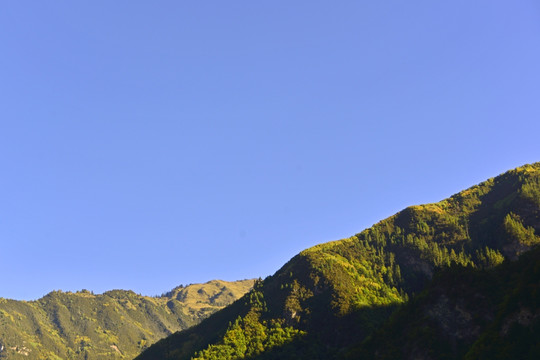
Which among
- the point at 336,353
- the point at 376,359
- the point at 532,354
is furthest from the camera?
the point at 336,353

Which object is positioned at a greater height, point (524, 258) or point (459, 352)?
point (524, 258)

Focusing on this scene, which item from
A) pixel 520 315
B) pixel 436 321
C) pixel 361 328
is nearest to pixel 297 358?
pixel 361 328

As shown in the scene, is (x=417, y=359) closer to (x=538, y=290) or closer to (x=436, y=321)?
(x=436, y=321)

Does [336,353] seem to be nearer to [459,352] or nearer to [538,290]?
[459,352]

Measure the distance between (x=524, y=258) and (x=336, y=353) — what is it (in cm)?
8407

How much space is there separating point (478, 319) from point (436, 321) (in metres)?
11.7

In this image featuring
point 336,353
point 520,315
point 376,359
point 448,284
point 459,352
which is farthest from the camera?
point 336,353

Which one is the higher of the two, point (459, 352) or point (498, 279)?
point (498, 279)

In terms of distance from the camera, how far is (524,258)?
140750 millimetres

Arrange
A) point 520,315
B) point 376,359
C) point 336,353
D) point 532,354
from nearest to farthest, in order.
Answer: point 532,354 → point 520,315 → point 376,359 → point 336,353

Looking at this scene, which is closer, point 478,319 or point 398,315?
point 478,319

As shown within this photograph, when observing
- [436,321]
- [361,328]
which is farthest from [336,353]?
[436,321]

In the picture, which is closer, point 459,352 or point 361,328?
point 459,352

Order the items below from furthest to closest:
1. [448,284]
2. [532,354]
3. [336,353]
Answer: [336,353] < [448,284] < [532,354]
